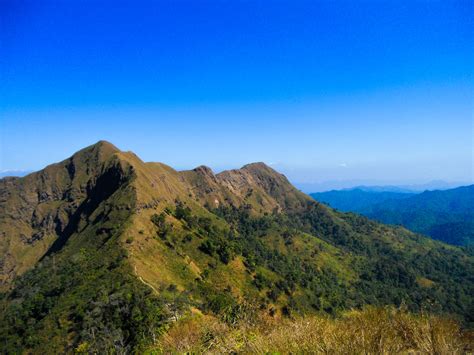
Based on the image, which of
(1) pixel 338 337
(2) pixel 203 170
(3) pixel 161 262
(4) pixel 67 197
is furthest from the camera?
(2) pixel 203 170

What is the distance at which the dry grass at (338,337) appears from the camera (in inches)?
247

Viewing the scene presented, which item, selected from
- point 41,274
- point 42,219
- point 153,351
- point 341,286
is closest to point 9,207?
point 42,219

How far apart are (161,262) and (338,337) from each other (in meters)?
65.0

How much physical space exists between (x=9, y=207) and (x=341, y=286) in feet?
505

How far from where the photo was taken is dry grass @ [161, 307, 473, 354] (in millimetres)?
6273

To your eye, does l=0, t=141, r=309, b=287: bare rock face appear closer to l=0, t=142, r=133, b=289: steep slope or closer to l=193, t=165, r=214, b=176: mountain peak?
l=0, t=142, r=133, b=289: steep slope

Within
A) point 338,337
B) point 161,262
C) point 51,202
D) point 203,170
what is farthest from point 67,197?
point 338,337

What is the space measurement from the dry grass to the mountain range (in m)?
0.57

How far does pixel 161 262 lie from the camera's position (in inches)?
2621

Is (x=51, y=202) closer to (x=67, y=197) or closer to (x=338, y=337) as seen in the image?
(x=67, y=197)

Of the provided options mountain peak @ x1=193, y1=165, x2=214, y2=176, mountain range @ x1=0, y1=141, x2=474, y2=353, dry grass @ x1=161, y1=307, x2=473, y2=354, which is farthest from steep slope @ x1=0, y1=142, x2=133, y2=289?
dry grass @ x1=161, y1=307, x2=473, y2=354

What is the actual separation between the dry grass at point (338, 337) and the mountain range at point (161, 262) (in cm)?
57

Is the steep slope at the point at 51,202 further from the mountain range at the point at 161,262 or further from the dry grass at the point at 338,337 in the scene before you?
the dry grass at the point at 338,337

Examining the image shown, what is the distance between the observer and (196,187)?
17938 cm
